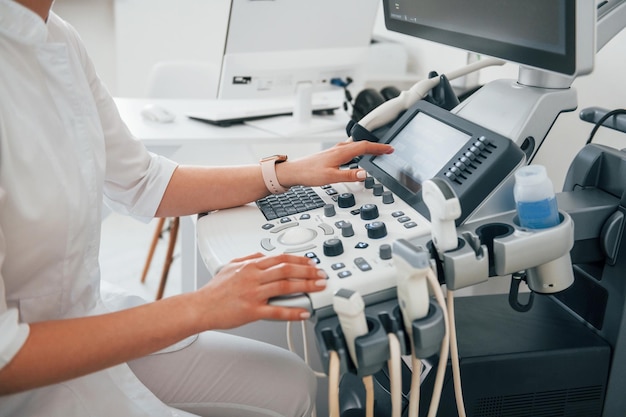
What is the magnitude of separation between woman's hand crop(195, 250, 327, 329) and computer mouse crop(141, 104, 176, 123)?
1.15 metres

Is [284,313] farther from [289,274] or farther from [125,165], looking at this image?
[125,165]

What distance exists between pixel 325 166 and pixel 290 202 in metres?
0.09

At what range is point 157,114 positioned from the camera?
186 centimetres

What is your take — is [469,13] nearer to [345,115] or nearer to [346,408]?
[346,408]

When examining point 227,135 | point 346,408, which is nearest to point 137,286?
point 227,135

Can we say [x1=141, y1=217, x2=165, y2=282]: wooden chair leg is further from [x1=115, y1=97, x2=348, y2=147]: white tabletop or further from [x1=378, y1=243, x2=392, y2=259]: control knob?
[x1=378, y1=243, x2=392, y2=259]: control knob

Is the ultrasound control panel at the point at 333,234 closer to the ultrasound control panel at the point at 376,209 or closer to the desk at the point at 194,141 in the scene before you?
the ultrasound control panel at the point at 376,209

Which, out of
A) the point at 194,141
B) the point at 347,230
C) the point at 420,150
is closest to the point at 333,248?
the point at 347,230

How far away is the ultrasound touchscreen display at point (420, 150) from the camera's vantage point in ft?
3.15

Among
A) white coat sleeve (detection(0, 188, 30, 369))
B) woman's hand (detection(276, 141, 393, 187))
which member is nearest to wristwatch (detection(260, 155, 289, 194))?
woman's hand (detection(276, 141, 393, 187))

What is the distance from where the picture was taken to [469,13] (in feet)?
3.28

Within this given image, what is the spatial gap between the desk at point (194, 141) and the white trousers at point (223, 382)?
0.55 m

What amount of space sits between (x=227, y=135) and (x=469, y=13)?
2.95 ft

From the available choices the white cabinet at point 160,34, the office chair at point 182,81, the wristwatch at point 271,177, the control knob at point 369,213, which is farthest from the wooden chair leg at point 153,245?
the control knob at point 369,213
